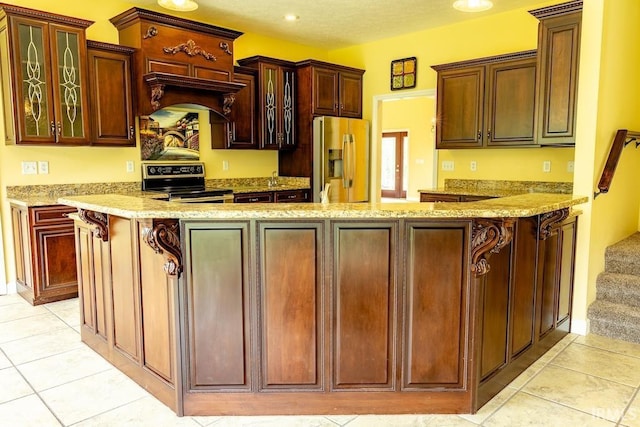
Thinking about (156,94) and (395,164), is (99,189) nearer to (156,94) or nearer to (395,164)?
(156,94)

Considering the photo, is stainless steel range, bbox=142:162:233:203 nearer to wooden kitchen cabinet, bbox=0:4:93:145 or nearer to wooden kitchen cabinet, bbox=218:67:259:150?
wooden kitchen cabinet, bbox=218:67:259:150

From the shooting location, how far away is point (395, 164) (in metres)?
12.2

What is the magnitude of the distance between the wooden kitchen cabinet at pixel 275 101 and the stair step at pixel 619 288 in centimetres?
382

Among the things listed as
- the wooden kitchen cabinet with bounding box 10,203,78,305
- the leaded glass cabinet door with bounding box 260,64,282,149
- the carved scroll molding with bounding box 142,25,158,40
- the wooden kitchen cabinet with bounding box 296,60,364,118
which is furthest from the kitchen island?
the wooden kitchen cabinet with bounding box 296,60,364,118

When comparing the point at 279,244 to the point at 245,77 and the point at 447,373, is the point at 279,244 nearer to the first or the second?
the point at 447,373

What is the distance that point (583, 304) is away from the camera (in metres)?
3.42

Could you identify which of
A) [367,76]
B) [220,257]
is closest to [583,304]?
[220,257]

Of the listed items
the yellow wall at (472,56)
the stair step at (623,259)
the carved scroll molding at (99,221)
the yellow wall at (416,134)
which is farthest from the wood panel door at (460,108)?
the yellow wall at (416,134)

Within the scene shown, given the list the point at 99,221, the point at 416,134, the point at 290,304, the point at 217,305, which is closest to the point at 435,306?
the point at 290,304

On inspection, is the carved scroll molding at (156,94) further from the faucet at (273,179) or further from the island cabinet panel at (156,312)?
the island cabinet panel at (156,312)

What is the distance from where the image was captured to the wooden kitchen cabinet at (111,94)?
4.29m

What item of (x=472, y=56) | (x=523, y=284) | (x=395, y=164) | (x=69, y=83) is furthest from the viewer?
(x=395, y=164)

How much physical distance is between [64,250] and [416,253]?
3.35 metres

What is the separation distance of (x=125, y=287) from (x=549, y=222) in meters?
2.61
